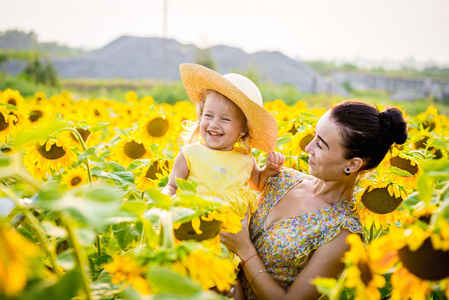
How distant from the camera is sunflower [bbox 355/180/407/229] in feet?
5.07

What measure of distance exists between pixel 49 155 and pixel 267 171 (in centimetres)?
92

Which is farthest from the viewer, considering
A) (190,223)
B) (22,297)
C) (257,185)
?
(257,185)

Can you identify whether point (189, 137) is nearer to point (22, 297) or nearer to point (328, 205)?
point (328, 205)

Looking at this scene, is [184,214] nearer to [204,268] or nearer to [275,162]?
[204,268]

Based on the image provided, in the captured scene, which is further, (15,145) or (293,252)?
(293,252)

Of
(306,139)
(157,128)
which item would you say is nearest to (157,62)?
(157,128)

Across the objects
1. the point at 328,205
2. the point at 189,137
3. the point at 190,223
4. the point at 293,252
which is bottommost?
the point at 293,252

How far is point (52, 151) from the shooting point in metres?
1.76

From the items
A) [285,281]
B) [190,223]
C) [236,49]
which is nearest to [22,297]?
[190,223]

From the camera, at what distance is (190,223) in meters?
0.85

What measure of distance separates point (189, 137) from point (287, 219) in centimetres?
57

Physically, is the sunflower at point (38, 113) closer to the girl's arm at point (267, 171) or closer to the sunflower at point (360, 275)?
the girl's arm at point (267, 171)

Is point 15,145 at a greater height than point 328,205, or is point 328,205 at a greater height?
point 15,145

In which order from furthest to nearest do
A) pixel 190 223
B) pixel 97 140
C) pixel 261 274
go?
pixel 97 140 < pixel 261 274 < pixel 190 223
